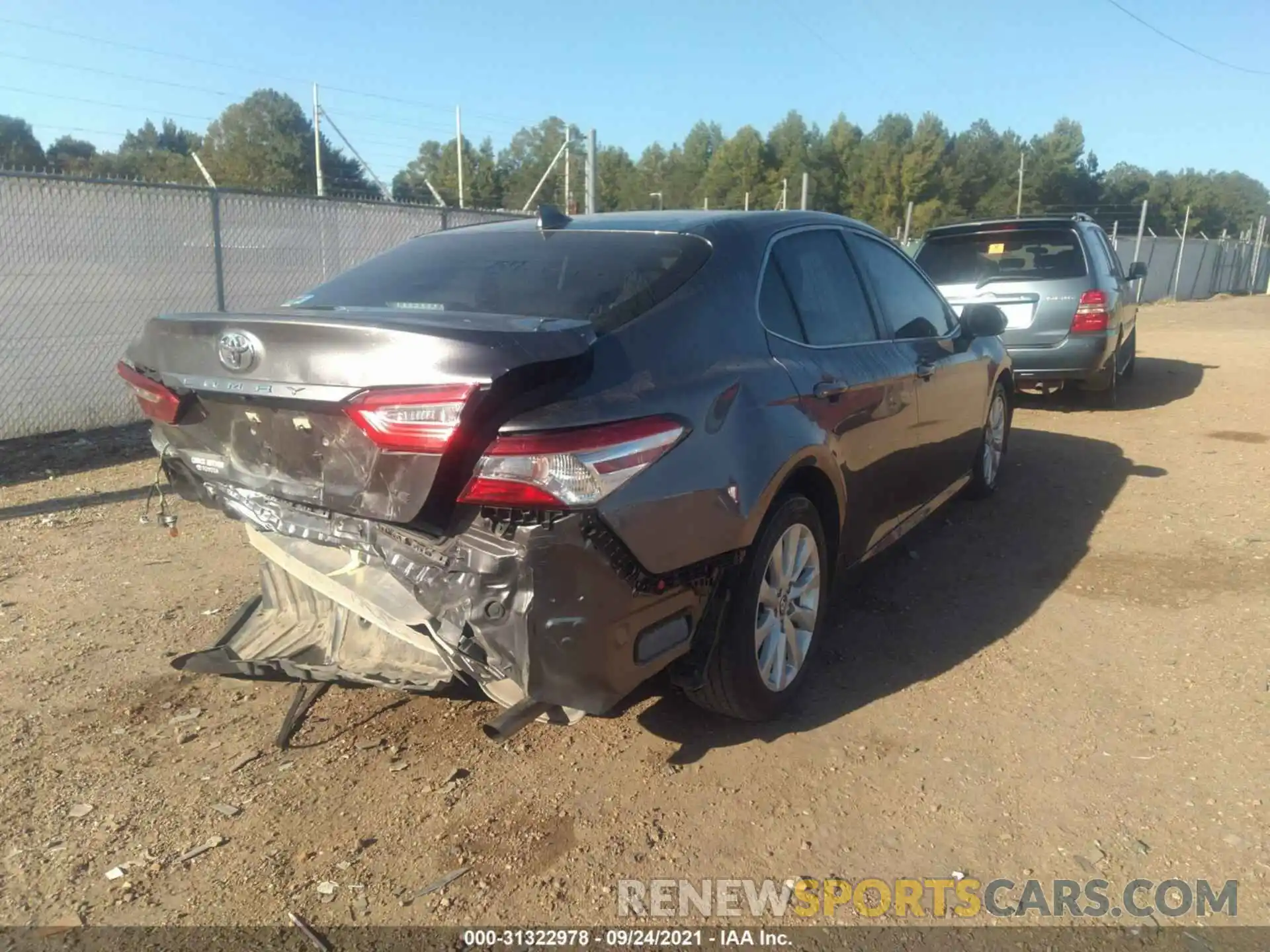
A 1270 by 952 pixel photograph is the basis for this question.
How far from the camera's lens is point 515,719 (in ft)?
8.34

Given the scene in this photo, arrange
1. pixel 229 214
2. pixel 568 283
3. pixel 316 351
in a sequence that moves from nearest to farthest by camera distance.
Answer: pixel 316 351 < pixel 568 283 < pixel 229 214

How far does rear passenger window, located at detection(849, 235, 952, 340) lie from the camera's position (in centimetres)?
433

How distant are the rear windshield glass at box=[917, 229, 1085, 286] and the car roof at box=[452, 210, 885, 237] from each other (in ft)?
17.6

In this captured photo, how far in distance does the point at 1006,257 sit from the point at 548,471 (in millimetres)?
7715

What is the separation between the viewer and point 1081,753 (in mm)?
3162

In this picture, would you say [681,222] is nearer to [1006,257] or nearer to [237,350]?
[237,350]

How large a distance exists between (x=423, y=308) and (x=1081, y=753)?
100 inches

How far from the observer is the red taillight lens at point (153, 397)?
117 inches

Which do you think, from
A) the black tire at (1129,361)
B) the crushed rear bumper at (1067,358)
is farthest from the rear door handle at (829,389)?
the black tire at (1129,361)

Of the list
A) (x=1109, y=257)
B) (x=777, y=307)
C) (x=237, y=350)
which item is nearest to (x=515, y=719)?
(x=237, y=350)

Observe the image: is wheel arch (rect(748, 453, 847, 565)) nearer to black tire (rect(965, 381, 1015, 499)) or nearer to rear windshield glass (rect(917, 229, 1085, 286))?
black tire (rect(965, 381, 1015, 499))

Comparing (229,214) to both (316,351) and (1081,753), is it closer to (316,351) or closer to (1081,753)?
(316,351)

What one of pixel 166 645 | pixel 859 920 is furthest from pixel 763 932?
pixel 166 645

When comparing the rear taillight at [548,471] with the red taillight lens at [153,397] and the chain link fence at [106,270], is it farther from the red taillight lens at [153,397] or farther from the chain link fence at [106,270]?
the chain link fence at [106,270]
